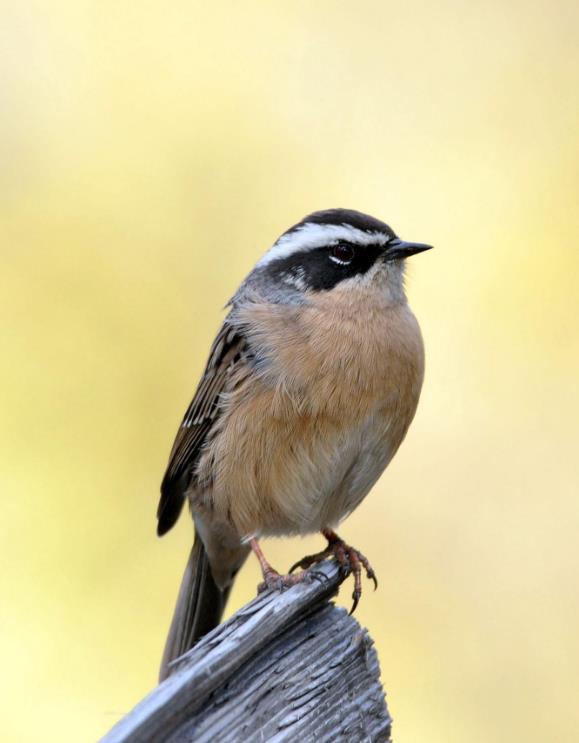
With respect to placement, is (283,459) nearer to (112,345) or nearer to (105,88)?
(112,345)

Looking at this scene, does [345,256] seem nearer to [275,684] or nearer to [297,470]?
[297,470]

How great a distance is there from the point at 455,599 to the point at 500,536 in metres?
0.43

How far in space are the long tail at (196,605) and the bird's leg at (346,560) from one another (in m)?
0.69

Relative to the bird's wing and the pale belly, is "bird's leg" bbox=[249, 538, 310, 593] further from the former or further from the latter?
the bird's wing

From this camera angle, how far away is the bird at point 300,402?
5.03 m

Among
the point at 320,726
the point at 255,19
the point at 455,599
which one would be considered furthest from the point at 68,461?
the point at 320,726

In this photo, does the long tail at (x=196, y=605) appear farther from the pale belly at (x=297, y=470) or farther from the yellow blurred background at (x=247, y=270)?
the yellow blurred background at (x=247, y=270)

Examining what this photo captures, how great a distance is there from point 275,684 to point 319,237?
251 cm

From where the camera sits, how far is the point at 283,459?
16.7 ft

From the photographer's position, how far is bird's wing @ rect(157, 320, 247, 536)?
17.8 ft

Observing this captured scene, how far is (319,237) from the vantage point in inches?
213

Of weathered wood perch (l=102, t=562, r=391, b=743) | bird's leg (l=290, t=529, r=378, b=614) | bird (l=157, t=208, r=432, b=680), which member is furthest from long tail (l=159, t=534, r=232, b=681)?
weathered wood perch (l=102, t=562, r=391, b=743)

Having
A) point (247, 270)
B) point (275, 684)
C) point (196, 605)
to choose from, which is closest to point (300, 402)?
point (196, 605)

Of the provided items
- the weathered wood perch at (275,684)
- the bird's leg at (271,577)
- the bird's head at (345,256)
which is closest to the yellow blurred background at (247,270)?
the bird's leg at (271,577)
